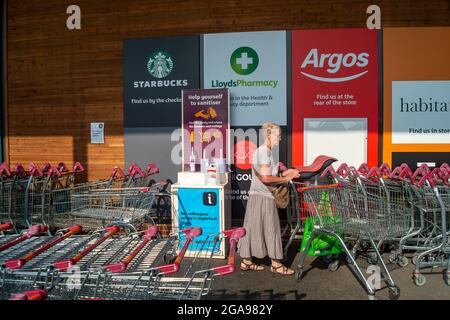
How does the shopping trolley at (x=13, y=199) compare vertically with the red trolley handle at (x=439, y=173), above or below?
below

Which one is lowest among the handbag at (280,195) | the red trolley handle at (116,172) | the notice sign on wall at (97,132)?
the handbag at (280,195)

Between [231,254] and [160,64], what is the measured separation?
4517mm

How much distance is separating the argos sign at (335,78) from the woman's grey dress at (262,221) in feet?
5.93

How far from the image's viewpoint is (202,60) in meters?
6.19

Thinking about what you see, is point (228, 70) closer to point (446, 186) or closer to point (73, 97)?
point (73, 97)

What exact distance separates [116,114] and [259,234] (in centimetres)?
334

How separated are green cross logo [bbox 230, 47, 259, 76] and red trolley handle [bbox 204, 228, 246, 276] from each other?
12.6 feet

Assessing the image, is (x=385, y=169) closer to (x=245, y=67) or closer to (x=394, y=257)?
(x=394, y=257)

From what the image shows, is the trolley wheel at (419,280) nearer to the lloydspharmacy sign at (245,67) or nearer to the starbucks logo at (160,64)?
the lloydspharmacy sign at (245,67)

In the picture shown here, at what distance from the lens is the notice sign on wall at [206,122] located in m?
5.82

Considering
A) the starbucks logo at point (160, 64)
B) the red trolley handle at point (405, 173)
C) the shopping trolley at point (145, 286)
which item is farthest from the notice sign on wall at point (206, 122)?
the shopping trolley at point (145, 286)

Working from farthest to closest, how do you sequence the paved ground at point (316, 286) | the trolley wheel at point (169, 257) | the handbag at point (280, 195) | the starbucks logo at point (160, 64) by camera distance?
the starbucks logo at point (160, 64)
the handbag at point (280, 195)
the paved ground at point (316, 286)
the trolley wheel at point (169, 257)

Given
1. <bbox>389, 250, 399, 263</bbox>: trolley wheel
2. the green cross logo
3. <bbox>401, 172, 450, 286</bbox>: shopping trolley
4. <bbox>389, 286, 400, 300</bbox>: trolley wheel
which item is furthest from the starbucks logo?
<bbox>389, 286, 400, 300</bbox>: trolley wheel

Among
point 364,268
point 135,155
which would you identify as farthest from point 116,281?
point 135,155
